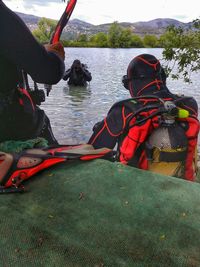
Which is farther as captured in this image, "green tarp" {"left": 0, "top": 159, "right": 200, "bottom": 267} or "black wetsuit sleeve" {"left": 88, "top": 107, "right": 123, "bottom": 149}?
"black wetsuit sleeve" {"left": 88, "top": 107, "right": 123, "bottom": 149}

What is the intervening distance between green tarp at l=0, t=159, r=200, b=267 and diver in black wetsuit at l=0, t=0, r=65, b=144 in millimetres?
557

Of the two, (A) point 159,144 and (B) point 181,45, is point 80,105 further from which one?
(A) point 159,144

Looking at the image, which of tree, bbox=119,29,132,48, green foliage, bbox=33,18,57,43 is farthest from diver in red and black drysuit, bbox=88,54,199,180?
tree, bbox=119,29,132,48

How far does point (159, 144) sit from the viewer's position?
4082 millimetres

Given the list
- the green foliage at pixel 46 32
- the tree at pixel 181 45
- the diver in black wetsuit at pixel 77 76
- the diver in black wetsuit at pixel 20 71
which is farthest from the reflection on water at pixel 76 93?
the diver in black wetsuit at pixel 20 71

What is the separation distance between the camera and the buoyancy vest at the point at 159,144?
405 centimetres

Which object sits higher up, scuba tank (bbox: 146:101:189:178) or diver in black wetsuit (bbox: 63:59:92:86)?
scuba tank (bbox: 146:101:189:178)

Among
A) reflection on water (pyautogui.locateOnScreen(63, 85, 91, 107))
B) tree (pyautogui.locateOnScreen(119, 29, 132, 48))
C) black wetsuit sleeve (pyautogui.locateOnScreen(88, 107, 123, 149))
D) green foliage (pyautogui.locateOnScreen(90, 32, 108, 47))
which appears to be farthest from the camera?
green foliage (pyautogui.locateOnScreen(90, 32, 108, 47))

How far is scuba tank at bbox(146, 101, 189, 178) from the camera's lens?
4.02 m

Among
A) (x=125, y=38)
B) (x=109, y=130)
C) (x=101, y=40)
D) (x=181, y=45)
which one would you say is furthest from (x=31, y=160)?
(x=101, y=40)

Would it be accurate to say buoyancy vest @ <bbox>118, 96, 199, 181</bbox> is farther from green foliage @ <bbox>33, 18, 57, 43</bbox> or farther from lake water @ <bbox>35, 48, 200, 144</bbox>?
lake water @ <bbox>35, 48, 200, 144</bbox>

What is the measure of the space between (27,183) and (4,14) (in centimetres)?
95

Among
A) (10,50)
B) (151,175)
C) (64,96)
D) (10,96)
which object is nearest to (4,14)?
(10,50)

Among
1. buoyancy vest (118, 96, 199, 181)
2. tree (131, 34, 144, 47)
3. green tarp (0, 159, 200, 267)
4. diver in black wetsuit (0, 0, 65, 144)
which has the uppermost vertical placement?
diver in black wetsuit (0, 0, 65, 144)
